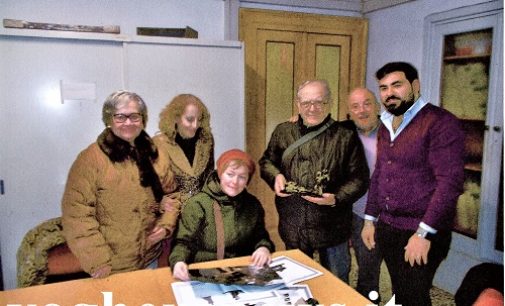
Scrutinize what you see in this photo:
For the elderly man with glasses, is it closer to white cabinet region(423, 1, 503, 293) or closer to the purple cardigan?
the purple cardigan

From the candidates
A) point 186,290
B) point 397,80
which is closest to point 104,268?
point 186,290

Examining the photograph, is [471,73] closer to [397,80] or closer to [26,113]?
[397,80]

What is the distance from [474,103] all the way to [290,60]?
0.62m

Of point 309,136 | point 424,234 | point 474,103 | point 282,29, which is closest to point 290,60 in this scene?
point 282,29

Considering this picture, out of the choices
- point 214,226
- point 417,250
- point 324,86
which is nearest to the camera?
point 417,250

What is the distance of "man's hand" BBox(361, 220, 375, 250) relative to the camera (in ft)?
4.61

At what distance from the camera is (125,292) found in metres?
1.04

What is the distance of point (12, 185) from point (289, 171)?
0.94m

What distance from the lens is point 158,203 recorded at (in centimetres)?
138

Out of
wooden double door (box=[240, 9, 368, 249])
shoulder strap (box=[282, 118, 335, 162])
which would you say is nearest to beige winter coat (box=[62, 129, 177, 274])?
wooden double door (box=[240, 9, 368, 249])

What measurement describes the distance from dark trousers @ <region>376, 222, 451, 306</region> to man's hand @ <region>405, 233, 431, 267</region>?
0.04ft

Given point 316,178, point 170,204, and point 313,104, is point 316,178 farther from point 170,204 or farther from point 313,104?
point 170,204

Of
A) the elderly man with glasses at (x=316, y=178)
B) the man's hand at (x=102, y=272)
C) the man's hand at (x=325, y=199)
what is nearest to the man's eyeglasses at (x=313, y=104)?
the elderly man with glasses at (x=316, y=178)

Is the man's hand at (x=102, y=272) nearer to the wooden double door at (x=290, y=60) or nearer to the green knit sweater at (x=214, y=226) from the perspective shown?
the green knit sweater at (x=214, y=226)
